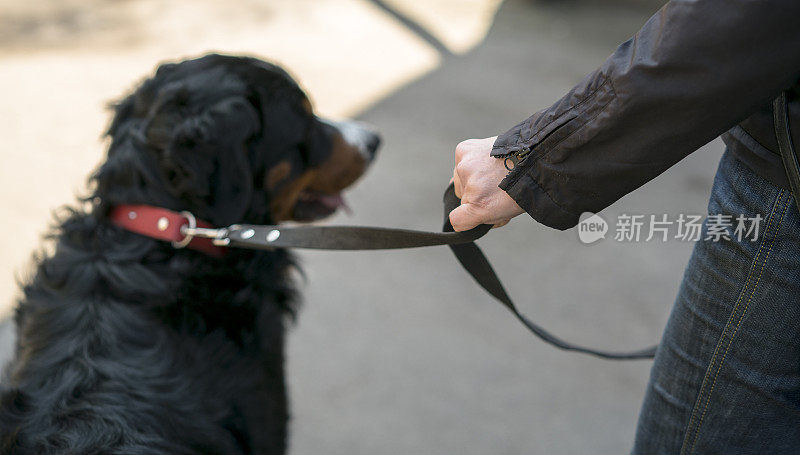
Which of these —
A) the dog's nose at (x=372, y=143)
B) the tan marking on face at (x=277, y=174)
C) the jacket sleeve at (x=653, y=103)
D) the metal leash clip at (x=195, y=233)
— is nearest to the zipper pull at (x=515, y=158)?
the jacket sleeve at (x=653, y=103)

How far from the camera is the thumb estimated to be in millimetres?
1284

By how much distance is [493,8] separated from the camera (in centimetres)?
754

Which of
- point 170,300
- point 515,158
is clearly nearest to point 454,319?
point 170,300

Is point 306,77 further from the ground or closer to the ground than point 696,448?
further from the ground

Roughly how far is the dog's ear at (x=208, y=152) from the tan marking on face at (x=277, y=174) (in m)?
0.11

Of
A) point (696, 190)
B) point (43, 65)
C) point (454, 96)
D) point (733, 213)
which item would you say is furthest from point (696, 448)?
point (43, 65)

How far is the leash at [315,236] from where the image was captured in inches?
56.7

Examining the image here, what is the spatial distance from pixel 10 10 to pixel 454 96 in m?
4.50

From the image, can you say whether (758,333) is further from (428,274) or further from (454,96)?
(454,96)

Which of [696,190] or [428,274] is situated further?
[696,190]

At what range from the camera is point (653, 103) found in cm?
103

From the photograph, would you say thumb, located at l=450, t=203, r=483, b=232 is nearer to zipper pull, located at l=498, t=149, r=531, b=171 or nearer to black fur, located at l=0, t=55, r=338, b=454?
zipper pull, located at l=498, t=149, r=531, b=171

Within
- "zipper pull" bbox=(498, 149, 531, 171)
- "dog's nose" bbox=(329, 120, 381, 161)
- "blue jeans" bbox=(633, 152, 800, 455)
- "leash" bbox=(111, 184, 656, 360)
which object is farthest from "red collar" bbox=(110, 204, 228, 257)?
"blue jeans" bbox=(633, 152, 800, 455)

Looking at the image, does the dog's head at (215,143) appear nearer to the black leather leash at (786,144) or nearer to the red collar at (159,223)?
the red collar at (159,223)
